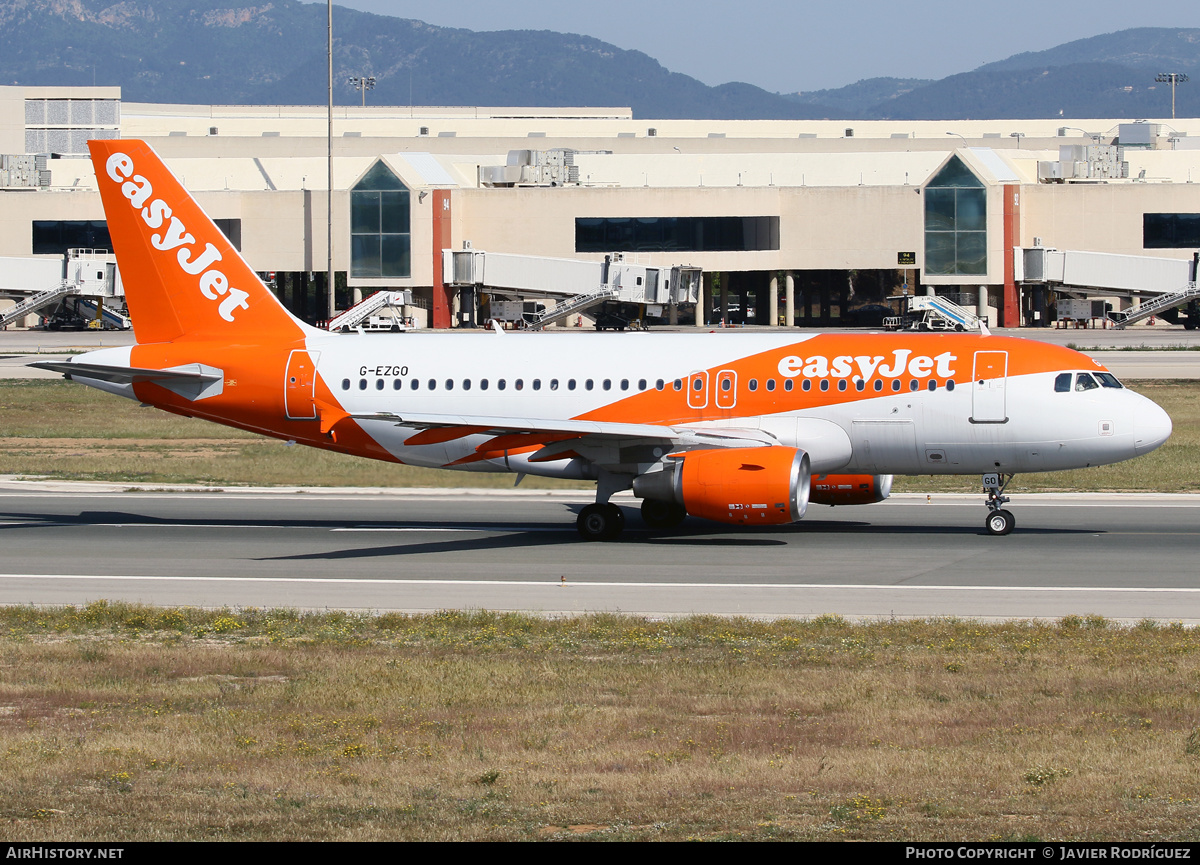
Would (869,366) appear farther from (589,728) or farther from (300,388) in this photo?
(589,728)

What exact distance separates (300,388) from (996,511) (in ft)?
50.7

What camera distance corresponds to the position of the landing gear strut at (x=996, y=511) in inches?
1204

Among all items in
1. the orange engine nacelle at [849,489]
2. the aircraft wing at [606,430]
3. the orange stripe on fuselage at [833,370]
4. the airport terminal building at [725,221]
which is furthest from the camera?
the airport terminal building at [725,221]

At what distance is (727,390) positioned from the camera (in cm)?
3078

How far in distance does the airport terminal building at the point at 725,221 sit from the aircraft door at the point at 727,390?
84911mm

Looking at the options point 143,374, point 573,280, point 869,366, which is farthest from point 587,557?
point 573,280

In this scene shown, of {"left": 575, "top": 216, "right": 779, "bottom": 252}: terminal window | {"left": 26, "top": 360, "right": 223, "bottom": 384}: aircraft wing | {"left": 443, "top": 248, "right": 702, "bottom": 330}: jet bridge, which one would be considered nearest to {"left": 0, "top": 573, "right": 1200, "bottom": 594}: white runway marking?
{"left": 26, "top": 360, "right": 223, "bottom": 384}: aircraft wing

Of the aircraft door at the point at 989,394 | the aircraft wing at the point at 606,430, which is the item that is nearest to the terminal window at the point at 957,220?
the aircraft door at the point at 989,394

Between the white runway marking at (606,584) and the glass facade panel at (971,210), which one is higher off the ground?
the glass facade panel at (971,210)

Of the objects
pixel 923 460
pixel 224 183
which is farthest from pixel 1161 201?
pixel 923 460

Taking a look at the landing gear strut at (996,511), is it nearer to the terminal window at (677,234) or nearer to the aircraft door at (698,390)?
the aircraft door at (698,390)

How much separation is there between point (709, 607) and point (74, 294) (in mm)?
106561

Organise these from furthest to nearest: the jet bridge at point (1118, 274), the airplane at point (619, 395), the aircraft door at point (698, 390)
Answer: the jet bridge at point (1118, 274), the aircraft door at point (698, 390), the airplane at point (619, 395)
